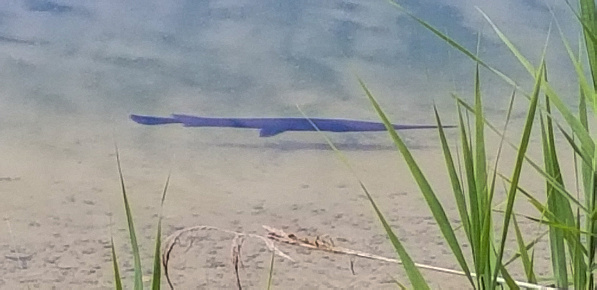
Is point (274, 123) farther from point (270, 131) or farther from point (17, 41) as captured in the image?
point (17, 41)

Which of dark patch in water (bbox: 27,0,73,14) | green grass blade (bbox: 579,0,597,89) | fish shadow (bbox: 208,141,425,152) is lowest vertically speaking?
fish shadow (bbox: 208,141,425,152)

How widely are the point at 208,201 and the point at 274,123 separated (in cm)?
18

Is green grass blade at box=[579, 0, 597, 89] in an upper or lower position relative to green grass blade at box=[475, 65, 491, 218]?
upper

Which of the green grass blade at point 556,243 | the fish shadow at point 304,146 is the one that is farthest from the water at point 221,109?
the green grass blade at point 556,243

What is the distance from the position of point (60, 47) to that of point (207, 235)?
1.33 feet

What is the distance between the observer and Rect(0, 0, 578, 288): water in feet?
4.01

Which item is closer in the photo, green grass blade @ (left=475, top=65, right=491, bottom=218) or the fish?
green grass blade @ (left=475, top=65, right=491, bottom=218)

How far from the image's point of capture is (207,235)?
1.24 metres

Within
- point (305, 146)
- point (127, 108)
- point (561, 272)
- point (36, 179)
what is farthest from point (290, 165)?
point (561, 272)

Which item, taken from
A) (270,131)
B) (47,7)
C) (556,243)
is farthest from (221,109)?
(556,243)

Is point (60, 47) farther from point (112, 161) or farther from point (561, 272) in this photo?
point (561, 272)

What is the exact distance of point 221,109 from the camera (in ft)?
4.16

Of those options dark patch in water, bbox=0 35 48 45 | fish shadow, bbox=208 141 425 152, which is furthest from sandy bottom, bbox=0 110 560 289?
dark patch in water, bbox=0 35 48 45

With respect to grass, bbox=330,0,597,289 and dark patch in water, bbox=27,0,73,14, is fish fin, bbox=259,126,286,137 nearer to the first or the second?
dark patch in water, bbox=27,0,73,14
